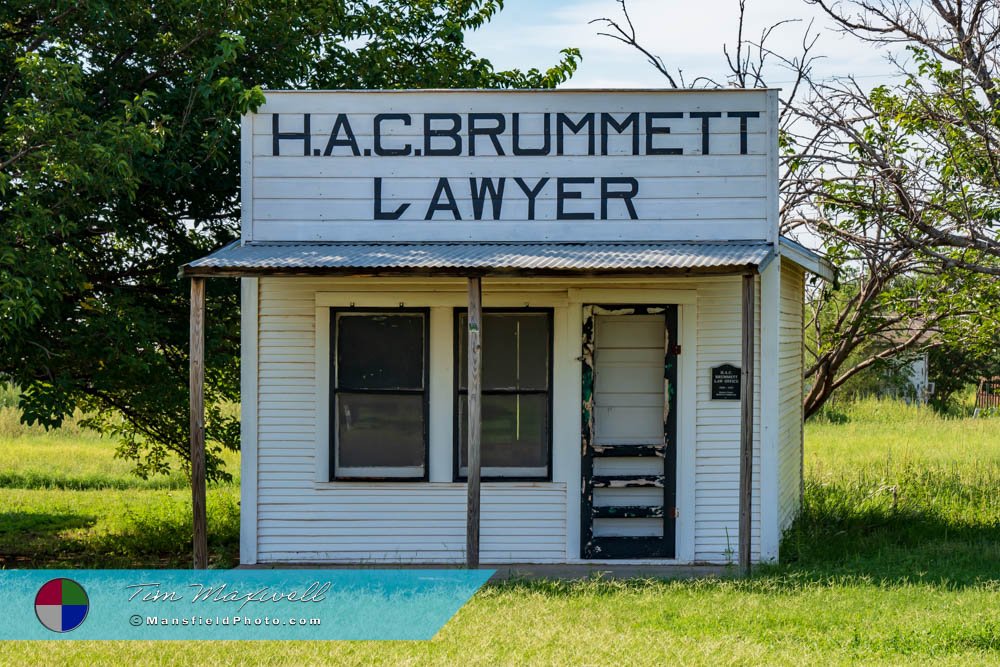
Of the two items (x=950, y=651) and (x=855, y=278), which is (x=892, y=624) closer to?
(x=950, y=651)

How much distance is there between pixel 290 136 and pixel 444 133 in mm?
1407

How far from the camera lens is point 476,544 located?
9.16m

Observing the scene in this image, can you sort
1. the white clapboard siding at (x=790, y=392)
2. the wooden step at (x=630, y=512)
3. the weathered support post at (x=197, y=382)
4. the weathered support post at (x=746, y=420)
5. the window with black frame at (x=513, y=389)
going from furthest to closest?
the white clapboard siding at (x=790, y=392) < the window with black frame at (x=513, y=389) < the wooden step at (x=630, y=512) < the weathered support post at (x=197, y=382) < the weathered support post at (x=746, y=420)

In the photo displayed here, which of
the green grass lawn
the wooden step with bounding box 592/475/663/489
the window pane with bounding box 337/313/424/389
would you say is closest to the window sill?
the wooden step with bounding box 592/475/663/489

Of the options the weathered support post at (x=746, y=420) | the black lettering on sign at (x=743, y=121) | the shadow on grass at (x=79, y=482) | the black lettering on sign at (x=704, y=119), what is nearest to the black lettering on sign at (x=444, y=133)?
the black lettering on sign at (x=704, y=119)

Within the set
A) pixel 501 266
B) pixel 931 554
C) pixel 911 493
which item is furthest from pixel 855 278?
pixel 501 266

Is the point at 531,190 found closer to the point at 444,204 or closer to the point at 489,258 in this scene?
the point at 444,204

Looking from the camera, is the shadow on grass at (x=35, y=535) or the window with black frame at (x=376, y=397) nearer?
the window with black frame at (x=376, y=397)

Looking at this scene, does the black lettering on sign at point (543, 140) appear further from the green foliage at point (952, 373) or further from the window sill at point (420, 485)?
the green foliage at point (952, 373)

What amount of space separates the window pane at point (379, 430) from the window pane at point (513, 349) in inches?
25.1

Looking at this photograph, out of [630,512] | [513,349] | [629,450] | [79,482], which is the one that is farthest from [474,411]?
[79,482]

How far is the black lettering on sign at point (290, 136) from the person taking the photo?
10.3 m

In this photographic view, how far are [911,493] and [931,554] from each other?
3.01 metres

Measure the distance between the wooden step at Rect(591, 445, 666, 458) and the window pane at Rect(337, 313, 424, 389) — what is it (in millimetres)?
1705
